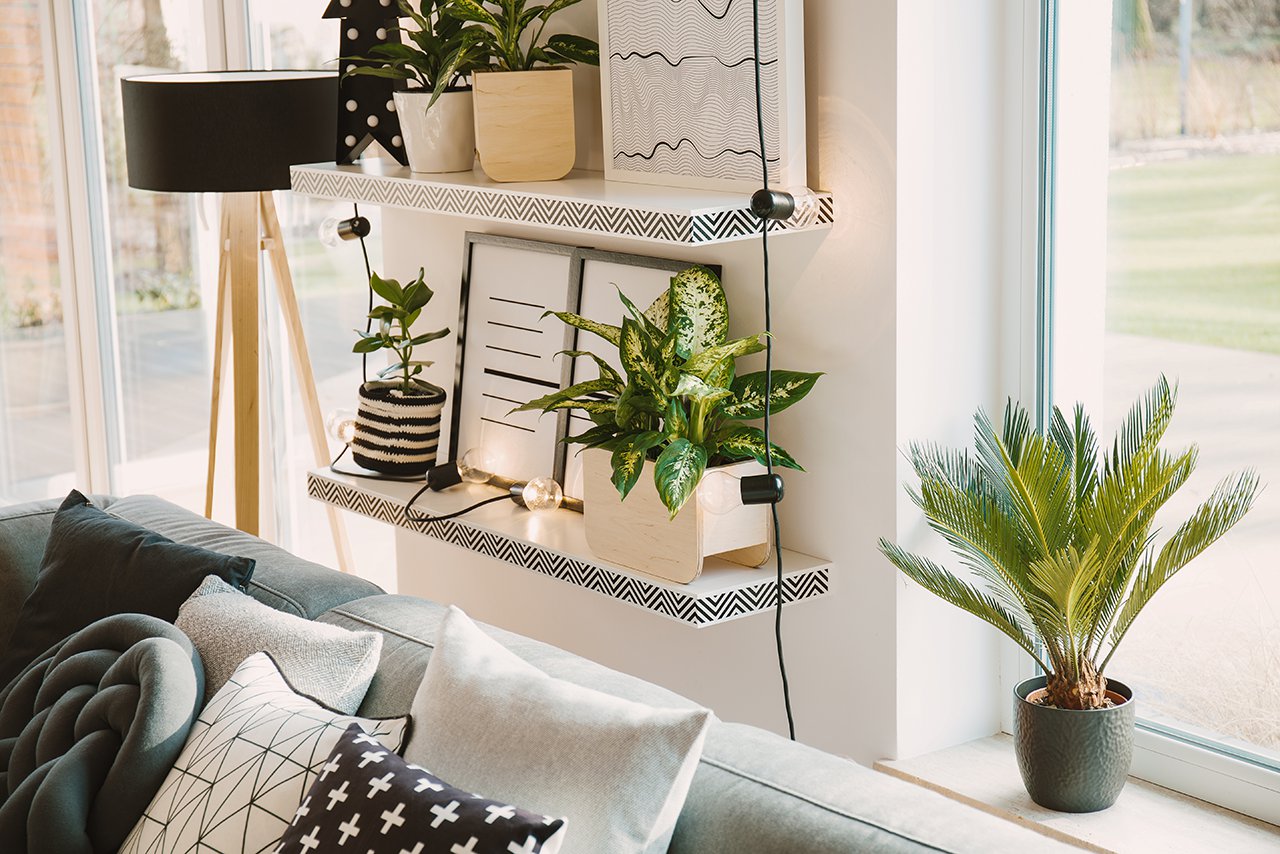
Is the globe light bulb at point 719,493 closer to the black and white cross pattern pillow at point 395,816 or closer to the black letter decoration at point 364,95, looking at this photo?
the black and white cross pattern pillow at point 395,816

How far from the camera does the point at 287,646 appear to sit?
1.71 metres

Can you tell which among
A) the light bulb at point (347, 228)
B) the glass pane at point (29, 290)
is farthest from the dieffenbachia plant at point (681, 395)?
the glass pane at point (29, 290)

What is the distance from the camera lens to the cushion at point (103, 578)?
1.94 meters

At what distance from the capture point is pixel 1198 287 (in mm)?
1713

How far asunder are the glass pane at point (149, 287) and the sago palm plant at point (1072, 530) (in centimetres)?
262

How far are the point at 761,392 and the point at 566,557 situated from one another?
14.4 inches

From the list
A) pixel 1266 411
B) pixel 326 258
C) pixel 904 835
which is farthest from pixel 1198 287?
pixel 326 258

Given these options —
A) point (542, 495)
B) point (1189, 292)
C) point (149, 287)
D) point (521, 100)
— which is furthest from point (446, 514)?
point (149, 287)

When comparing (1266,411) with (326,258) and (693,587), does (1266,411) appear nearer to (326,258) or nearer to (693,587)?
(693,587)

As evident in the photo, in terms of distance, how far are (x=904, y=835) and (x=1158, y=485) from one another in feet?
1.89

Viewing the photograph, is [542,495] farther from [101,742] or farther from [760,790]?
Answer: [760,790]

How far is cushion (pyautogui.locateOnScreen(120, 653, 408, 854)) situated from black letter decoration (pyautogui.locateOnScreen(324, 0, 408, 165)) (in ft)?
3.69

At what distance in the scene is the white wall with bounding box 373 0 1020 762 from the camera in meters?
1.80

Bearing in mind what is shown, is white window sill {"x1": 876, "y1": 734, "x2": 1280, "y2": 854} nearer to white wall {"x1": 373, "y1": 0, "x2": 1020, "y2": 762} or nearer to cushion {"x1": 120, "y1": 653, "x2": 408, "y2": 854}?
white wall {"x1": 373, "y1": 0, "x2": 1020, "y2": 762}
